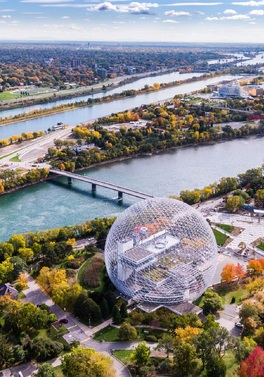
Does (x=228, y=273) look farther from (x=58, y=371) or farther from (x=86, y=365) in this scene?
(x=58, y=371)

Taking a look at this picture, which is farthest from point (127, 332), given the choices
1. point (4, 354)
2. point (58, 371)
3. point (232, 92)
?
point (232, 92)

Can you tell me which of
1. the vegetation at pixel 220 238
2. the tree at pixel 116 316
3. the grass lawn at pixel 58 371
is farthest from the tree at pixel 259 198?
the grass lawn at pixel 58 371

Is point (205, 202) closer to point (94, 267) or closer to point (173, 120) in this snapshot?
point (94, 267)

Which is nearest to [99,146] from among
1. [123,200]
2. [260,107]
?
[123,200]

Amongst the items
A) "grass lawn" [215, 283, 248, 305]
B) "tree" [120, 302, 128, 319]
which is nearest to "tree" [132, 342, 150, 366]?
"tree" [120, 302, 128, 319]

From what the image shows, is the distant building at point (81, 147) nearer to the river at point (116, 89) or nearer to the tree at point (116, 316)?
the river at point (116, 89)

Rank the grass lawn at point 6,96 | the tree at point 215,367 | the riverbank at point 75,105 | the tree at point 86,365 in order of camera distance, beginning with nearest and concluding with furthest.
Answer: the tree at point 86,365, the tree at point 215,367, the riverbank at point 75,105, the grass lawn at point 6,96
